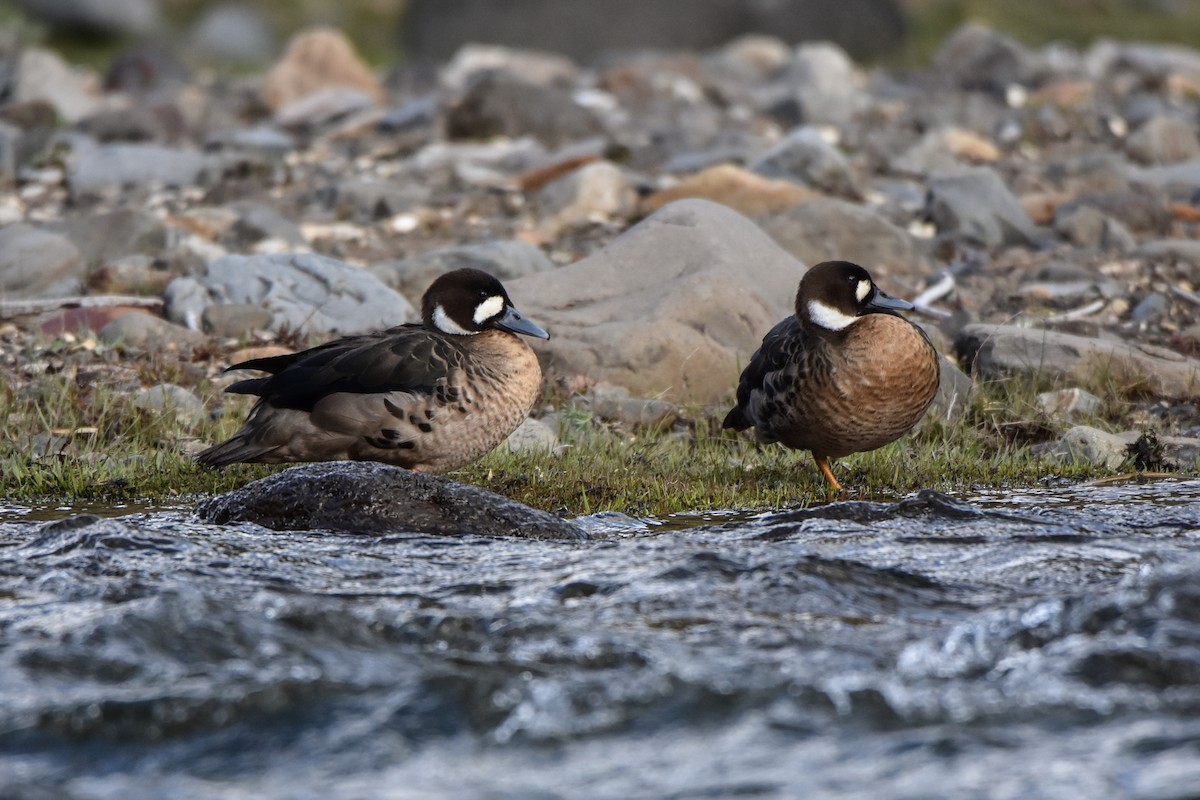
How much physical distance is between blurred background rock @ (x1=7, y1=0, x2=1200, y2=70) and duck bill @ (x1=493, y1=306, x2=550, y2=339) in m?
24.7

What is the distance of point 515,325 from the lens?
7.47 meters

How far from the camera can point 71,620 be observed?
4684 mm

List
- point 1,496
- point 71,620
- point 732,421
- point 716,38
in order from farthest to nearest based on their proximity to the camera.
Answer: point 716,38 < point 732,421 < point 1,496 < point 71,620

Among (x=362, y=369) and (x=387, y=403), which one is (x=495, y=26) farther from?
(x=387, y=403)

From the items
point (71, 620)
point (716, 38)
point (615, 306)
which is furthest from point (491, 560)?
point (716, 38)

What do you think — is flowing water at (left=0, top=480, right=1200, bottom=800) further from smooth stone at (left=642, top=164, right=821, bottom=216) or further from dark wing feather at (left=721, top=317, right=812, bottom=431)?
smooth stone at (left=642, top=164, right=821, bottom=216)

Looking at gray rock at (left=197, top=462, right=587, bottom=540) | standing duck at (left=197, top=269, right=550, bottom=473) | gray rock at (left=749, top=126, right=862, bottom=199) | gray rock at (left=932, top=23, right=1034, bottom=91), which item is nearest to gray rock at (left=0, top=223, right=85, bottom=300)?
standing duck at (left=197, top=269, right=550, bottom=473)

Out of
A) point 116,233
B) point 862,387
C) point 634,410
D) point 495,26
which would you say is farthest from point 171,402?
point 495,26

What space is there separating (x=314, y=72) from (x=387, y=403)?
16.2 m

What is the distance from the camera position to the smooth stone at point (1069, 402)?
8.45m

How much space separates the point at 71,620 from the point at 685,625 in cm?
190

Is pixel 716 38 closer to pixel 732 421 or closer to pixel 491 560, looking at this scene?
pixel 732 421

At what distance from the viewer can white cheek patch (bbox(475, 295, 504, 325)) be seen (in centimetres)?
743

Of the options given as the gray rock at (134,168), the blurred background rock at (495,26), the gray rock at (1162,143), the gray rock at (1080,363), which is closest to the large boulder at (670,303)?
the gray rock at (1080,363)
